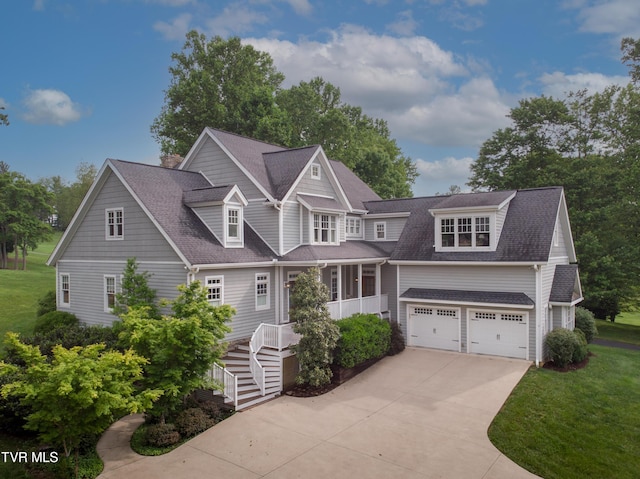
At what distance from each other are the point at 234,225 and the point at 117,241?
4758mm

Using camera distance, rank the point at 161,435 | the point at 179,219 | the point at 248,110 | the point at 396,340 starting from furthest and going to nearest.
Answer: the point at 248,110 → the point at 396,340 → the point at 179,219 → the point at 161,435

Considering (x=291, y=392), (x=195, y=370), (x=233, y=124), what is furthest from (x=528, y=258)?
(x=233, y=124)

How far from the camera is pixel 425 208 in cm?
2455

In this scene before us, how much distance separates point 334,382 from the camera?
16422 mm

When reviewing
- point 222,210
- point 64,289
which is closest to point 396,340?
point 222,210

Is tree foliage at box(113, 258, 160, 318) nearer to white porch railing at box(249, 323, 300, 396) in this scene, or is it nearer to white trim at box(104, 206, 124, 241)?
white trim at box(104, 206, 124, 241)

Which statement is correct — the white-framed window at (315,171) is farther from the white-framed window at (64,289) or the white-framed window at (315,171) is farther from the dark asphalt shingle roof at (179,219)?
the white-framed window at (64,289)

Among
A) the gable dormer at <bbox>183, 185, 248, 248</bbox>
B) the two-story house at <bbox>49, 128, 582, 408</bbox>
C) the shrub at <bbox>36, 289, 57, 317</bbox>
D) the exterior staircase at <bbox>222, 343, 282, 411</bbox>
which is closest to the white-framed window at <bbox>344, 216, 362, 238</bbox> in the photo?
the two-story house at <bbox>49, 128, 582, 408</bbox>

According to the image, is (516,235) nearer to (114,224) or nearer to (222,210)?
(222,210)

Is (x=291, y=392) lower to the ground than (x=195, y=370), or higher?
lower

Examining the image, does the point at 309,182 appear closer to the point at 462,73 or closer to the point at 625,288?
the point at 462,73

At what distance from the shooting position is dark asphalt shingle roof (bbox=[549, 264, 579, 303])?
1931cm

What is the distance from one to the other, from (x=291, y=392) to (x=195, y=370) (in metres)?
4.53

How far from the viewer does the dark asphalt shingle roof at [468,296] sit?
61.0ft
